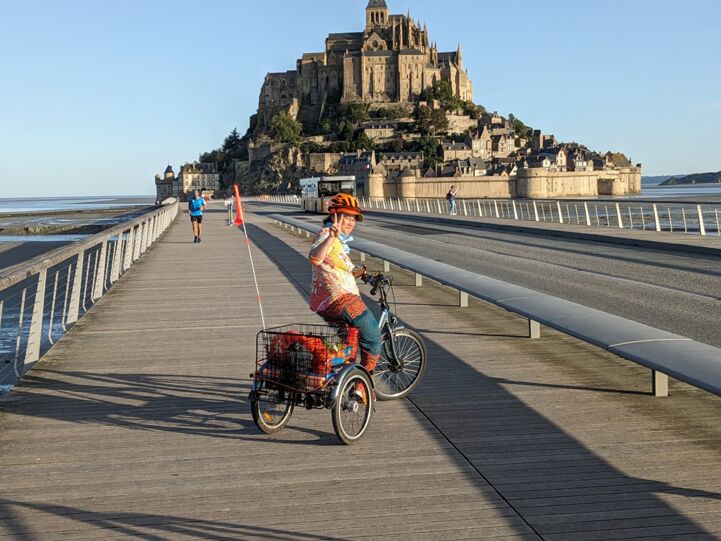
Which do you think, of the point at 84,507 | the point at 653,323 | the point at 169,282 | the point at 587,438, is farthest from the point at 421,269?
the point at 84,507

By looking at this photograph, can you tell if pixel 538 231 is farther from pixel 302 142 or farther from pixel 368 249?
pixel 302 142

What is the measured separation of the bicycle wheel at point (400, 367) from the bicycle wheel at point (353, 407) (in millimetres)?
966

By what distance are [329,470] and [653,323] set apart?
7.10 metres

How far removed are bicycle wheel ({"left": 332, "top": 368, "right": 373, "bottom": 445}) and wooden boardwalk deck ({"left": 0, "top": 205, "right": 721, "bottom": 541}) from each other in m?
0.11

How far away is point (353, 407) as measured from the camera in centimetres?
568

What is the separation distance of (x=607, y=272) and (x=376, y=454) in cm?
1399

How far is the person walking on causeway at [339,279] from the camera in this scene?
6.07 m

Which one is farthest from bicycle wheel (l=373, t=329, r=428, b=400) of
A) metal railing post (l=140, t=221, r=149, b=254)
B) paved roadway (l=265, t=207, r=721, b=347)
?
metal railing post (l=140, t=221, r=149, b=254)

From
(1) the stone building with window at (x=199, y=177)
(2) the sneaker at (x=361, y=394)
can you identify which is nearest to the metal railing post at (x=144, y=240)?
(2) the sneaker at (x=361, y=394)

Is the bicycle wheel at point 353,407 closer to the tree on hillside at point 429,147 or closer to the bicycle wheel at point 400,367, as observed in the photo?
the bicycle wheel at point 400,367

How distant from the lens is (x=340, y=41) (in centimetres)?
17712

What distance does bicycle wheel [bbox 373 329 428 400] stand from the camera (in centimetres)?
691

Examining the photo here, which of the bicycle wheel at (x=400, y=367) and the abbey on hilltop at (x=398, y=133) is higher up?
Result: the abbey on hilltop at (x=398, y=133)

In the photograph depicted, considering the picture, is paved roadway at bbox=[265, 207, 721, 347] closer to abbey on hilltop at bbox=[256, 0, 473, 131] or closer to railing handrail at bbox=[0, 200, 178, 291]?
railing handrail at bbox=[0, 200, 178, 291]
